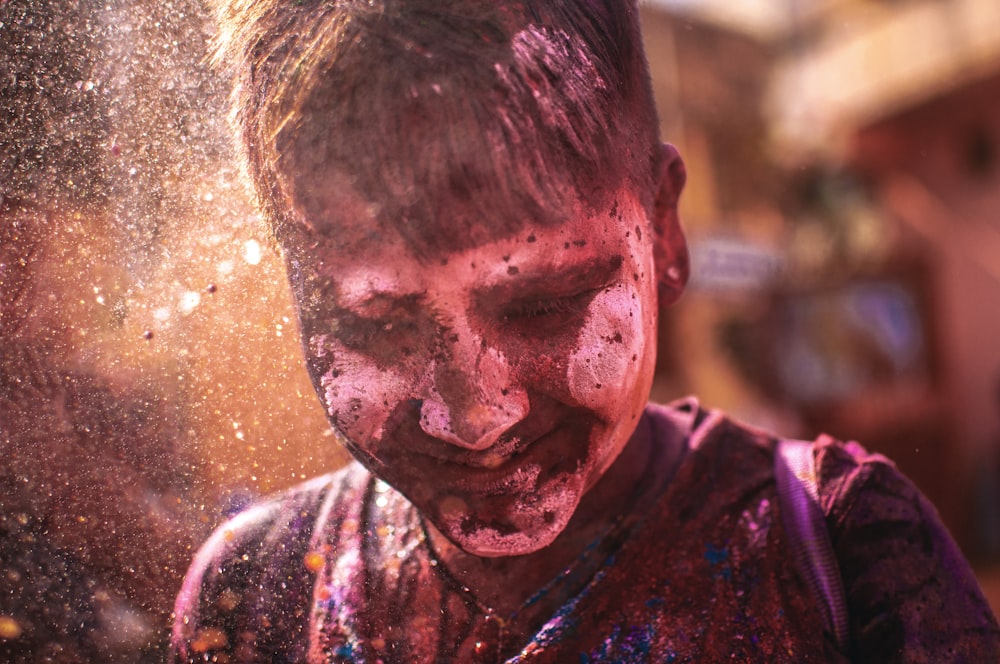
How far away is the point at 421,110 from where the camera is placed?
1.91ft

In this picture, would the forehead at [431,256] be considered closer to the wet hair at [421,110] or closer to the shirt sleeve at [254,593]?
the wet hair at [421,110]

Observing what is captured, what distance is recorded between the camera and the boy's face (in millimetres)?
612

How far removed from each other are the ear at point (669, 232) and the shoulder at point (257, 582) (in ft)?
1.21

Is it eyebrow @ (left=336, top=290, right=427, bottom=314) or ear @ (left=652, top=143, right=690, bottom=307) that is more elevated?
eyebrow @ (left=336, top=290, right=427, bottom=314)

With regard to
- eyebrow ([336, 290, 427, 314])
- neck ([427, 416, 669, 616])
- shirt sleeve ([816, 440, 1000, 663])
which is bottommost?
shirt sleeve ([816, 440, 1000, 663])

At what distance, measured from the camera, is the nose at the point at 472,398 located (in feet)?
2.02

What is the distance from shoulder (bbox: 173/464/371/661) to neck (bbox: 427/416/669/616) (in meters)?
0.13

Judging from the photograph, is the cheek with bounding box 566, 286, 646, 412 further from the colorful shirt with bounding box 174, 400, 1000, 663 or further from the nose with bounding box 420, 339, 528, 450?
the colorful shirt with bounding box 174, 400, 1000, 663

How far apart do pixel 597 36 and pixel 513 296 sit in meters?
0.24

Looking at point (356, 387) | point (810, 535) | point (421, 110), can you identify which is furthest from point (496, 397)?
point (810, 535)

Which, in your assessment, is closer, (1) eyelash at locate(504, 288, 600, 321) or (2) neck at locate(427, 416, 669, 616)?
(1) eyelash at locate(504, 288, 600, 321)

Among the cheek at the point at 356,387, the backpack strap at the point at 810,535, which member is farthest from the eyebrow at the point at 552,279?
the backpack strap at the point at 810,535

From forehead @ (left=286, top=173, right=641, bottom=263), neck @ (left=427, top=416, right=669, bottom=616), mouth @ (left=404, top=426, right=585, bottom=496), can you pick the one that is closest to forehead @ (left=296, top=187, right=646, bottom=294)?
forehead @ (left=286, top=173, right=641, bottom=263)

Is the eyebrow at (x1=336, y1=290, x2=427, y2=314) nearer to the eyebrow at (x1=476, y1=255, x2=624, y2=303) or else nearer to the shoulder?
the eyebrow at (x1=476, y1=255, x2=624, y2=303)
